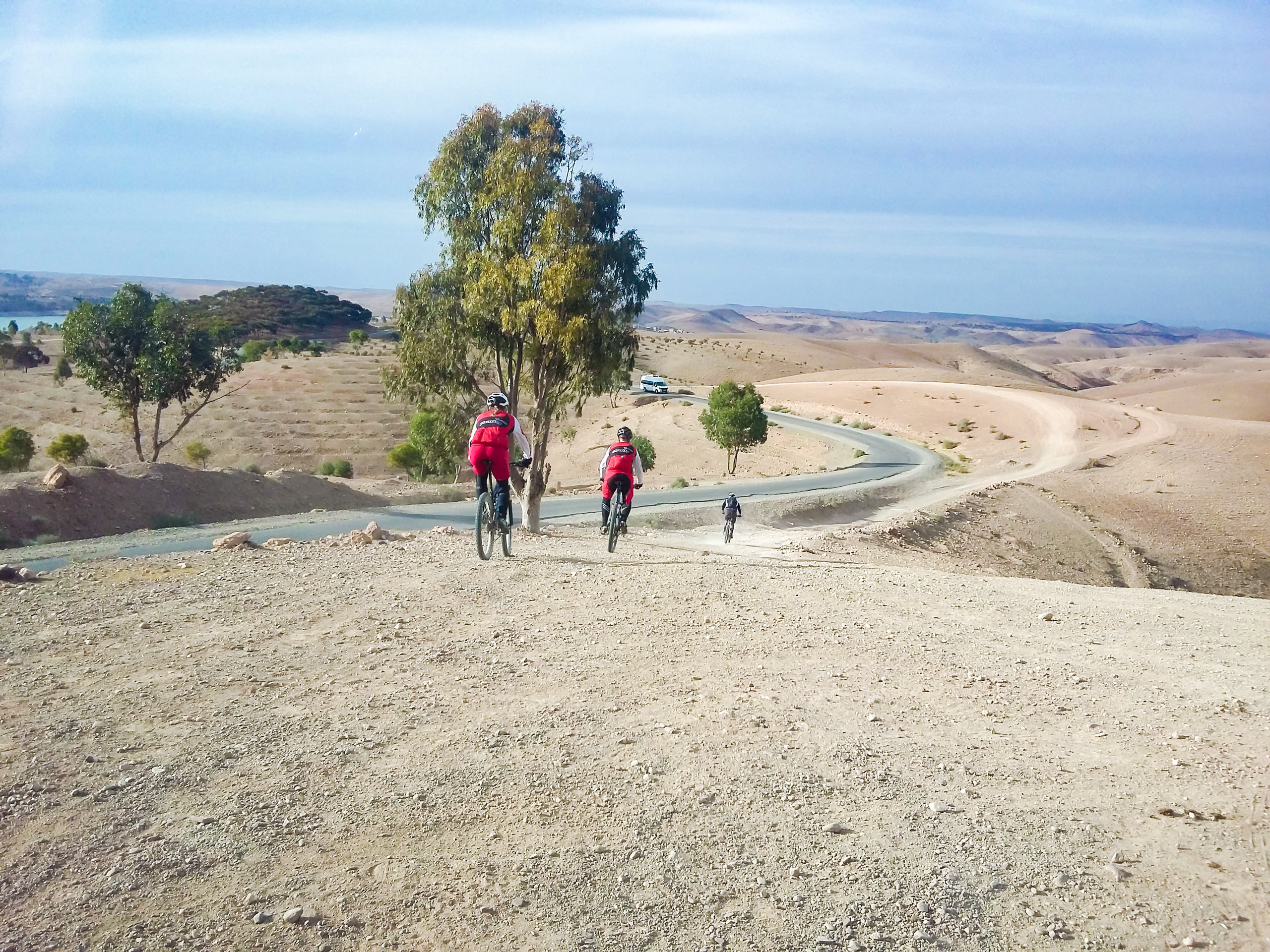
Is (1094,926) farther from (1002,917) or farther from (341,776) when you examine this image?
(341,776)

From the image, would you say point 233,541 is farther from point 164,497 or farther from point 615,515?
point 164,497

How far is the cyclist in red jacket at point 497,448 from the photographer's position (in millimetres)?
14023

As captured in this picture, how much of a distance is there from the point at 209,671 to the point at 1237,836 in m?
7.25

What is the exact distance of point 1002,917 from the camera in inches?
215

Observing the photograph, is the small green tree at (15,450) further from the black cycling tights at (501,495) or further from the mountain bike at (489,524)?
the black cycling tights at (501,495)

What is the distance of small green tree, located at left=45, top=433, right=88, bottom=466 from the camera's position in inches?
2088

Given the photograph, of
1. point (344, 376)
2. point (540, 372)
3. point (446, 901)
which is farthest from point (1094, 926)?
point (344, 376)

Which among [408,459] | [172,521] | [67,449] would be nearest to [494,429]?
[172,521]

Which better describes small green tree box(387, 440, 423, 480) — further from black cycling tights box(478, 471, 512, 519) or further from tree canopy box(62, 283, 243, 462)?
black cycling tights box(478, 471, 512, 519)

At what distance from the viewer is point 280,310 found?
495 ft

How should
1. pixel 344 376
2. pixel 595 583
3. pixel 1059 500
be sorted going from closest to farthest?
pixel 595 583, pixel 1059 500, pixel 344 376

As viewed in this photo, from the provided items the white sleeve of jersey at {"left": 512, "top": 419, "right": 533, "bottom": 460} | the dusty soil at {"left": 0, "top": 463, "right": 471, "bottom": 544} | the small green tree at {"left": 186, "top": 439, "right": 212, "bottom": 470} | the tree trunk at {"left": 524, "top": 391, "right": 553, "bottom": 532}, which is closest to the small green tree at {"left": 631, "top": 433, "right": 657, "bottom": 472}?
the dusty soil at {"left": 0, "top": 463, "right": 471, "bottom": 544}

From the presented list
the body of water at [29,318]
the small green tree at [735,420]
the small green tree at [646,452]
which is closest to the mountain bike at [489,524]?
the small green tree at [646,452]

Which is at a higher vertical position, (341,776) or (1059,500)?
(341,776)
